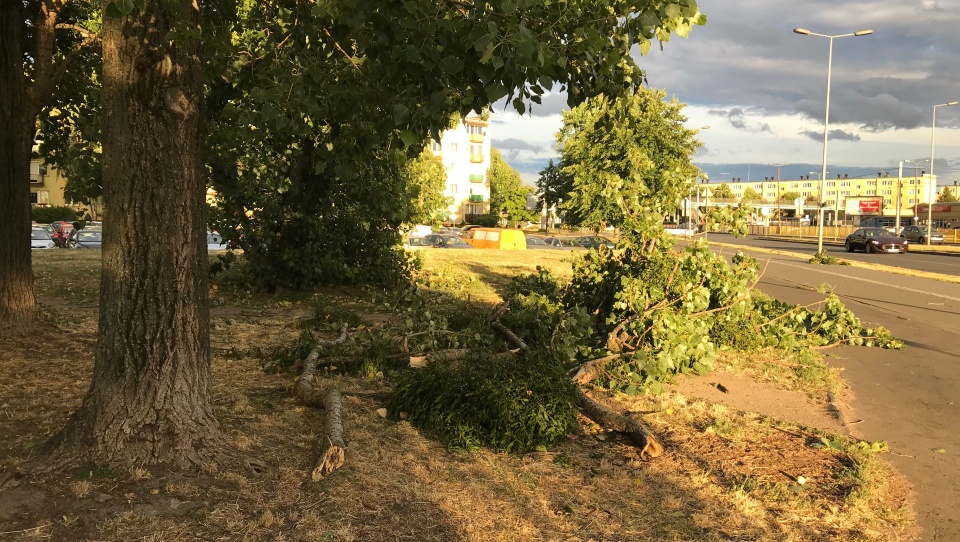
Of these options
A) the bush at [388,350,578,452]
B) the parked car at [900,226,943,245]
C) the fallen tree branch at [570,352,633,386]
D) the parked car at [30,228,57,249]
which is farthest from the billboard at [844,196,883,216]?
the bush at [388,350,578,452]

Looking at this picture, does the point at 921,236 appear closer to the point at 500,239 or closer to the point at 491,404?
the point at 500,239

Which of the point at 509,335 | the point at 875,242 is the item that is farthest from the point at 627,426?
the point at 875,242

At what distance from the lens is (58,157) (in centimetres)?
934

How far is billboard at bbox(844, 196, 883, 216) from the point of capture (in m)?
91.6

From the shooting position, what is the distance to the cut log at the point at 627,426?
15.3 ft

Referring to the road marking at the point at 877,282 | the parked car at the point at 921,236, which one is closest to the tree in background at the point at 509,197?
the parked car at the point at 921,236

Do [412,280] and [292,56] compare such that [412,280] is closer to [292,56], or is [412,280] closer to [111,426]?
[292,56]

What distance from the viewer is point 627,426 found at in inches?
193

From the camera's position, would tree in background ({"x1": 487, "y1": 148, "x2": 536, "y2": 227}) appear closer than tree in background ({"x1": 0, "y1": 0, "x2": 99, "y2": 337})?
No

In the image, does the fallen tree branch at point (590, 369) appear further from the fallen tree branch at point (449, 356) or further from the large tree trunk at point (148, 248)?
the large tree trunk at point (148, 248)

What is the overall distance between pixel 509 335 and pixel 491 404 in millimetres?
2644

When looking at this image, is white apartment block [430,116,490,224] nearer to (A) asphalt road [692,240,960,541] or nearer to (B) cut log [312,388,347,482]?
(A) asphalt road [692,240,960,541]

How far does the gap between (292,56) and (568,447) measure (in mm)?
3575

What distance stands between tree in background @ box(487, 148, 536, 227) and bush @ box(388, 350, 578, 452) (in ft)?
244
